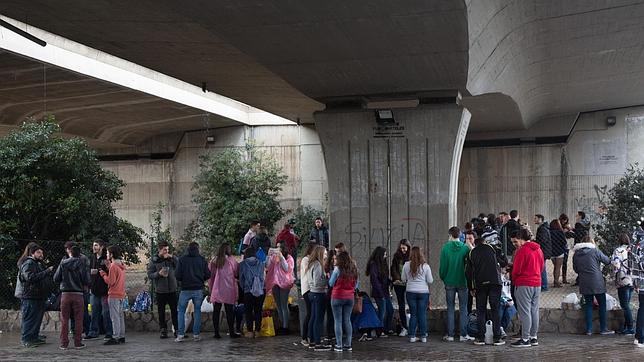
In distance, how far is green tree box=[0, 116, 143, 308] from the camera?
16.0 m

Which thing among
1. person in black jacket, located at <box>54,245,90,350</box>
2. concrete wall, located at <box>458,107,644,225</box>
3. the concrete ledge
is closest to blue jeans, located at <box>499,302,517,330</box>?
the concrete ledge

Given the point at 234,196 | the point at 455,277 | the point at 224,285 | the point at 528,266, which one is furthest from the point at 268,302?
the point at 234,196

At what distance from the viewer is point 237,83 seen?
18812mm

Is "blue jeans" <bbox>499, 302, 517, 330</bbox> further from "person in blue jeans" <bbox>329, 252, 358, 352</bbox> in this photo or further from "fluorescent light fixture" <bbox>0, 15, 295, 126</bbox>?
"fluorescent light fixture" <bbox>0, 15, 295, 126</bbox>

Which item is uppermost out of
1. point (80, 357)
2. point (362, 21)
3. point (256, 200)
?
point (362, 21)

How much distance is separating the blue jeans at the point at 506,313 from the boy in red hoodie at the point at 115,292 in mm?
5958

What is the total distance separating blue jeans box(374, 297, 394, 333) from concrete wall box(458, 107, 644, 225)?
58.5ft

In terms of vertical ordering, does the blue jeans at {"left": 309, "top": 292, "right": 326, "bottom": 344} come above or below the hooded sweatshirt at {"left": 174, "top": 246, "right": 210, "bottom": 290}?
below

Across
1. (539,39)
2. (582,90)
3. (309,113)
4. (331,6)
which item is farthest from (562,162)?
(331,6)

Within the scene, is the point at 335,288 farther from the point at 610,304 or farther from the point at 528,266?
the point at 610,304

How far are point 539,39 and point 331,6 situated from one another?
7033 mm

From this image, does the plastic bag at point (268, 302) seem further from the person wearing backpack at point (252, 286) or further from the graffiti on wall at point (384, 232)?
the graffiti on wall at point (384, 232)

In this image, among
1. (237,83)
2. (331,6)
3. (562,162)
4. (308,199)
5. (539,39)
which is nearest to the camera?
(331,6)

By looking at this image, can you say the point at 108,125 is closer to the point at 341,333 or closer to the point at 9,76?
the point at 9,76
